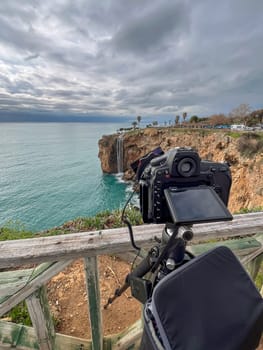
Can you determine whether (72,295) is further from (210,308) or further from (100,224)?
(210,308)

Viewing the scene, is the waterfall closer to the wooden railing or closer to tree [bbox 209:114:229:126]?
tree [bbox 209:114:229:126]

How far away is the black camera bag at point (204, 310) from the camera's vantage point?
1.57 ft

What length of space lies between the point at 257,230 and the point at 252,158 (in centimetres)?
1260

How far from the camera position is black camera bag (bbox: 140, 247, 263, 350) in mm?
477

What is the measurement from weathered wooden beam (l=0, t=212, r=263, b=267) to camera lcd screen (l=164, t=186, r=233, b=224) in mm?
412

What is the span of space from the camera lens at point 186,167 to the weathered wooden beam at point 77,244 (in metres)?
0.43

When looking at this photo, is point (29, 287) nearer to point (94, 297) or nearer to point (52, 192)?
point (94, 297)

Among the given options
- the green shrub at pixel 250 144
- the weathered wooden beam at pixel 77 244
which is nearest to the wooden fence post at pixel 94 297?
the weathered wooden beam at pixel 77 244

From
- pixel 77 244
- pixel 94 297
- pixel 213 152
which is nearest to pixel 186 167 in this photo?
pixel 77 244

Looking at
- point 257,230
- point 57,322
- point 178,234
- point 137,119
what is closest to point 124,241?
point 178,234

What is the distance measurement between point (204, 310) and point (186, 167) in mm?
421

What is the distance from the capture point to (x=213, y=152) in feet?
53.9

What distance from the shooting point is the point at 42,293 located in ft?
3.36

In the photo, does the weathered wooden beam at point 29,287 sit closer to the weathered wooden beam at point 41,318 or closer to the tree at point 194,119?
the weathered wooden beam at point 41,318
